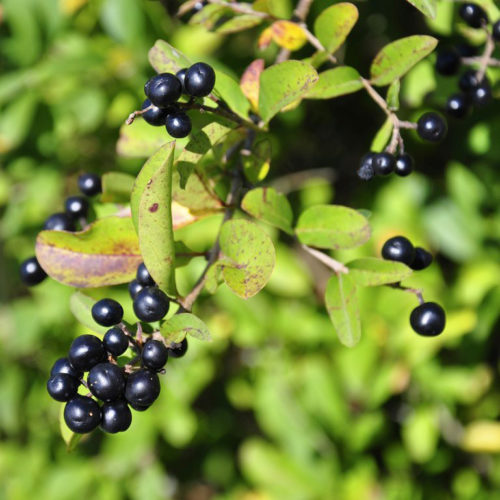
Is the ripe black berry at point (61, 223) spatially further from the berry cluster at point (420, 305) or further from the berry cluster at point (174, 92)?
the berry cluster at point (420, 305)

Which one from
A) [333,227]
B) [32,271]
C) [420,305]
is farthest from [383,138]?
[32,271]

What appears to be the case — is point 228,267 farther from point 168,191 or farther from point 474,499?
point 474,499

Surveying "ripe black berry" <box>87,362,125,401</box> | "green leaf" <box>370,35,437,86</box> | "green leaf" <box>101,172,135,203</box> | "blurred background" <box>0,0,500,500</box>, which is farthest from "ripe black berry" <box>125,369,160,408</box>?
"blurred background" <box>0,0,500,500</box>

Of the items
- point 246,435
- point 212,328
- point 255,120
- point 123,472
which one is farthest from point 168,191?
point 246,435

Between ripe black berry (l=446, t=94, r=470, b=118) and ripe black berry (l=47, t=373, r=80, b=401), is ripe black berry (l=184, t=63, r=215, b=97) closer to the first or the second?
ripe black berry (l=47, t=373, r=80, b=401)

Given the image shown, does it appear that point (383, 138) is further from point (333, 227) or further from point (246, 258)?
point (246, 258)

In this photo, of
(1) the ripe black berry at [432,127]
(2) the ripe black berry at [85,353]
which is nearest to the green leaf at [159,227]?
(2) the ripe black berry at [85,353]
